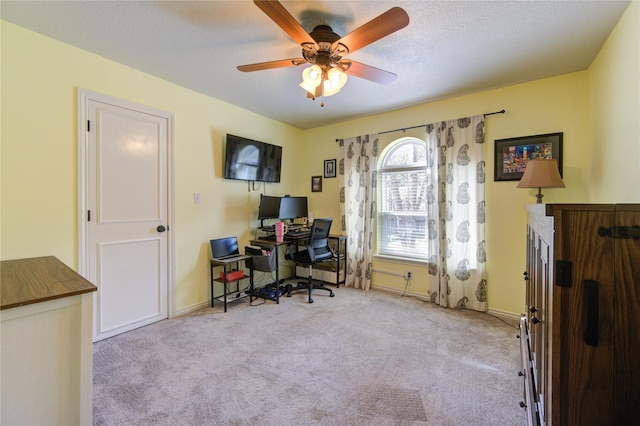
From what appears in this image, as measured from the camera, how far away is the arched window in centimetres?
367

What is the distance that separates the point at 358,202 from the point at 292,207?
0.98 meters

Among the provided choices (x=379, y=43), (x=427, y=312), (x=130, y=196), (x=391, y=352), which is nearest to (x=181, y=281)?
(x=130, y=196)

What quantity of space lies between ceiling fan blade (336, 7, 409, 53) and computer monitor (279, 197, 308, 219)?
95.9 inches

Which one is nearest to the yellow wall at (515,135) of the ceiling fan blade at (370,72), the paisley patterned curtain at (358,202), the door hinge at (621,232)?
the paisley patterned curtain at (358,202)

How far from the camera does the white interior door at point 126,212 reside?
2445 mm

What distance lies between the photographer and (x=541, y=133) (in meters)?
2.79

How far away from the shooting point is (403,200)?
150 inches

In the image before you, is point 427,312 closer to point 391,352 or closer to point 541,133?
point 391,352

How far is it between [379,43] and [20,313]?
261cm

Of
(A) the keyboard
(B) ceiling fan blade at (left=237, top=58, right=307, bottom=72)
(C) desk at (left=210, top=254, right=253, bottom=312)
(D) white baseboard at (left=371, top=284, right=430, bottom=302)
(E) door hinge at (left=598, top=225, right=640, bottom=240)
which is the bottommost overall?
(D) white baseboard at (left=371, top=284, right=430, bottom=302)

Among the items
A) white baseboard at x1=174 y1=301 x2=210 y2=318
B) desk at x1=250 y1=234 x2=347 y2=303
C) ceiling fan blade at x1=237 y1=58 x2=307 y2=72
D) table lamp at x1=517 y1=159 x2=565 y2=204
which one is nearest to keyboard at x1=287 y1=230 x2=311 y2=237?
desk at x1=250 y1=234 x2=347 y2=303

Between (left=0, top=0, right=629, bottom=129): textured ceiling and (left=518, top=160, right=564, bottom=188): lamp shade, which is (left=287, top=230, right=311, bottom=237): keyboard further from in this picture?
(left=518, top=160, right=564, bottom=188): lamp shade

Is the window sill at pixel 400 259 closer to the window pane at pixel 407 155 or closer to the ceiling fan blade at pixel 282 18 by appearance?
the window pane at pixel 407 155

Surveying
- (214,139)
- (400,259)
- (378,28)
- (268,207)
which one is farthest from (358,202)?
(378,28)
